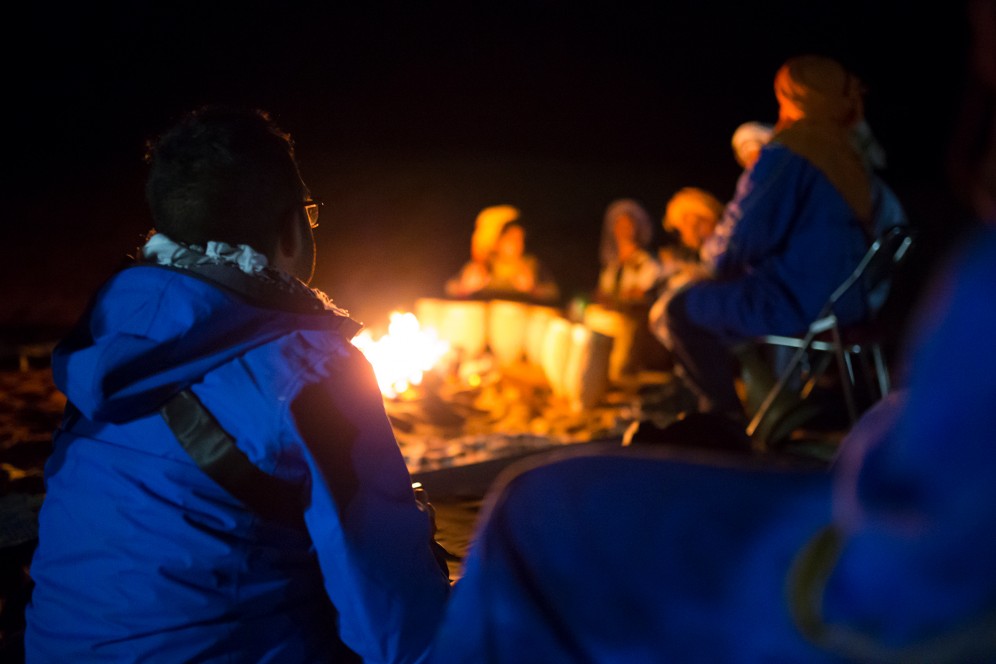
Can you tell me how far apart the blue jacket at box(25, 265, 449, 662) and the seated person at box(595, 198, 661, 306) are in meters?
6.30

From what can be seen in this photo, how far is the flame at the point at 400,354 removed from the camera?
6004 mm

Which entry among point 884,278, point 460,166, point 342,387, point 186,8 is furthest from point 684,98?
point 342,387

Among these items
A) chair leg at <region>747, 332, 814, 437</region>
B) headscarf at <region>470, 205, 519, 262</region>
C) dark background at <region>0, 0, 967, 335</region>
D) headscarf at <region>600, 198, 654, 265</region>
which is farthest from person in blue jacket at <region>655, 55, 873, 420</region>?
dark background at <region>0, 0, 967, 335</region>

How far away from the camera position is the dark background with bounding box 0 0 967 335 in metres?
15.9

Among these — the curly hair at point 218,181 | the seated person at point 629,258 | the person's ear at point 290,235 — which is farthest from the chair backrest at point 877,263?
the seated person at point 629,258

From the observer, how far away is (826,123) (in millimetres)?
3947

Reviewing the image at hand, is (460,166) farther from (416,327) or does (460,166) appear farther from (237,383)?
(237,383)

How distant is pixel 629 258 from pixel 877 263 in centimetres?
455

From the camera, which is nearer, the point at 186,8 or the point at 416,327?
the point at 416,327

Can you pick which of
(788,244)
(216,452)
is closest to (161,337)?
(216,452)

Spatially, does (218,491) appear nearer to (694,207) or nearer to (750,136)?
(750,136)

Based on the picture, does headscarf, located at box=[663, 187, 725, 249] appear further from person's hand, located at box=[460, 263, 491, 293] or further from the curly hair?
the curly hair

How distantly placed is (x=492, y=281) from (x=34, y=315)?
15.7 feet

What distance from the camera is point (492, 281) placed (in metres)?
8.81
